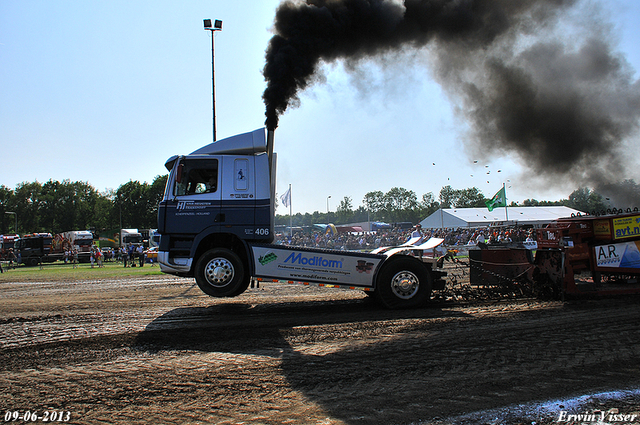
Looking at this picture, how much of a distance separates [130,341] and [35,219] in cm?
10559

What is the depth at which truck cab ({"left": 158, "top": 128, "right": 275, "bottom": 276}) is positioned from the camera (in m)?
7.68

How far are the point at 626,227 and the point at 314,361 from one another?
293 inches

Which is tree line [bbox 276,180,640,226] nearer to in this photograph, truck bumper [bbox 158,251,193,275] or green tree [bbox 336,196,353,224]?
green tree [bbox 336,196,353,224]

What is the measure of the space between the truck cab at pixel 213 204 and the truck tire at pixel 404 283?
234cm

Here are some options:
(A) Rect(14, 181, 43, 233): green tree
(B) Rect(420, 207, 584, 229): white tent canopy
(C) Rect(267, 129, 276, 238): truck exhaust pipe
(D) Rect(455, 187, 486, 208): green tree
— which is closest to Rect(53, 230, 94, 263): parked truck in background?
(B) Rect(420, 207, 584, 229): white tent canopy

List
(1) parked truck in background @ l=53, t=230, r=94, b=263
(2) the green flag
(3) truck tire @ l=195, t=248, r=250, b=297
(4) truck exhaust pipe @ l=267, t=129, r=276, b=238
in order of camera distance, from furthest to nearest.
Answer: (1) parked truck in background @ l=53, t=230, r=94, b=263 < (2) the green flag < (4) truck exhaust pipe @ l=267, t=129, r=276, b=238 < (3) truck tire @ l=195, t=248, r=250, b=297

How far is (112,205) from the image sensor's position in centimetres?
8125

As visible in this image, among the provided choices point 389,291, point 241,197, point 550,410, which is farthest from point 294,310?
point 550,410

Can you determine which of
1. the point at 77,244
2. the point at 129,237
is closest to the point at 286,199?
the point at 77,244

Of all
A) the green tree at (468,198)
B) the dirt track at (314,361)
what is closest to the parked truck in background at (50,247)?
the dirt track at (314,361)

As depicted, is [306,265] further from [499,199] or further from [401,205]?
[401,205]

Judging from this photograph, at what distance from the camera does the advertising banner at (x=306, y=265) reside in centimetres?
743

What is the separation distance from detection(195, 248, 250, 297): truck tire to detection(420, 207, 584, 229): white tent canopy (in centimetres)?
3748

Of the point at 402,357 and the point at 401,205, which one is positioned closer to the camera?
the point at 402,357
